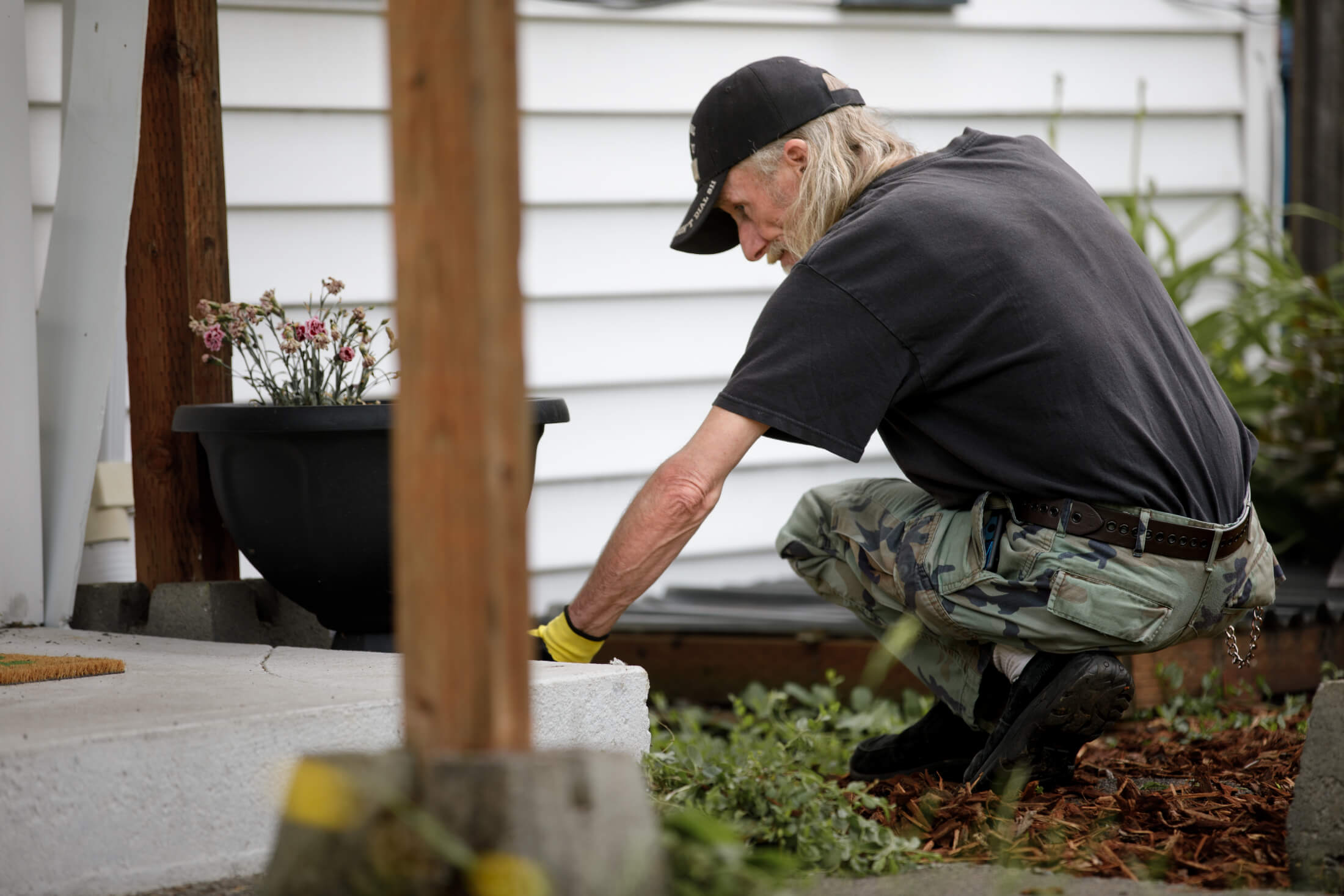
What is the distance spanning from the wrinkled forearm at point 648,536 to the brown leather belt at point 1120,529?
492 millimetres

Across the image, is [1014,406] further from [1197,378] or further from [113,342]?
[113,342]

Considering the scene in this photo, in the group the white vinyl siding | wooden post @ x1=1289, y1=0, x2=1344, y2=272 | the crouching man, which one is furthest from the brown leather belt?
wooden post @ x1=1289, y1=0, x2=1344, y2=272

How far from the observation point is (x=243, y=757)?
1.51 metres

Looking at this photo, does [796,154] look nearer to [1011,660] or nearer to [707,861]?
[1011,660]

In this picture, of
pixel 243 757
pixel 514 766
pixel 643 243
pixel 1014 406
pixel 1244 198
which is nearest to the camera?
pixel 514 766

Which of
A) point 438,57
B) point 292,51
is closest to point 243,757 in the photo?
point 438,57

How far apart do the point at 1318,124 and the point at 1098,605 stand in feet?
11.1

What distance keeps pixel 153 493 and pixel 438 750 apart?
1651mm

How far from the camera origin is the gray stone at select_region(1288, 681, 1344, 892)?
4.87 feet

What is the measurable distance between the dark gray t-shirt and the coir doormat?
0.92 meters

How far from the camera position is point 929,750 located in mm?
2295

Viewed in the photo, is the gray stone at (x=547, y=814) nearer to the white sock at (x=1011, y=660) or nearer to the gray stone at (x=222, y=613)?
the white sock at (x=1011, y=660)

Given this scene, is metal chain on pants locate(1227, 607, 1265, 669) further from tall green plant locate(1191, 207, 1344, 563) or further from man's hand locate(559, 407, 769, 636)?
tall green plant locate(1191, 207, 1344, 563)

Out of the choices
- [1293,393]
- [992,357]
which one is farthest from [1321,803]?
[1293,393]
